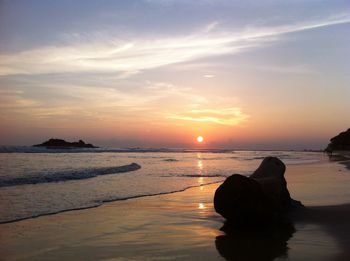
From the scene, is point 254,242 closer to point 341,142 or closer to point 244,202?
point 244,202

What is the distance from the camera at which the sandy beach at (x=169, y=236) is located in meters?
6.44

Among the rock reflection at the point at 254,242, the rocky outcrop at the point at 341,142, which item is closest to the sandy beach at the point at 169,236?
the rock reflection at the point at 254,242

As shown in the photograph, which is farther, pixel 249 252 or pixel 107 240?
pixel 107 240

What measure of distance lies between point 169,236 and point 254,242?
1.61m

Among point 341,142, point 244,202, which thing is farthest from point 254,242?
point 341,142

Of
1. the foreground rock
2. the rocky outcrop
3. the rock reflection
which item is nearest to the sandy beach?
the rock reflection

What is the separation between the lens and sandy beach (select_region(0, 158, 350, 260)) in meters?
6.44

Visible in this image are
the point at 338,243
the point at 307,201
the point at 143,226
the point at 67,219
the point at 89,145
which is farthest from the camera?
the point at 89,145

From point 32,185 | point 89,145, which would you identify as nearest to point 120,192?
point 32,185

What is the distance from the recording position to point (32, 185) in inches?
659

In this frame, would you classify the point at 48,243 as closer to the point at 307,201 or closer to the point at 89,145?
the point at 307,201

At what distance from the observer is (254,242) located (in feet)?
23.9

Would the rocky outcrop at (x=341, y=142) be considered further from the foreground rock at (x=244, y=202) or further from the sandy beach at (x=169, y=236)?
the foreground rock at (x=244, y=202)

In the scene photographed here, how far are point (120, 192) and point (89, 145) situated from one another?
90.8 meters
